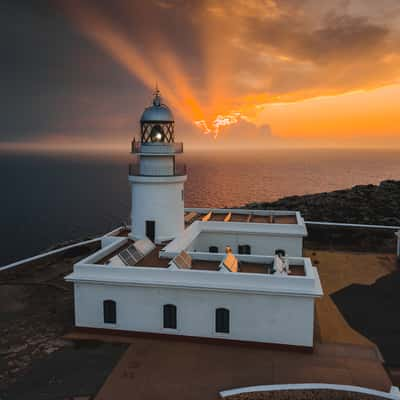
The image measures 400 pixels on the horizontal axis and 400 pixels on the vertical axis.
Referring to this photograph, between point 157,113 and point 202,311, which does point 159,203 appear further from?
point 202,311

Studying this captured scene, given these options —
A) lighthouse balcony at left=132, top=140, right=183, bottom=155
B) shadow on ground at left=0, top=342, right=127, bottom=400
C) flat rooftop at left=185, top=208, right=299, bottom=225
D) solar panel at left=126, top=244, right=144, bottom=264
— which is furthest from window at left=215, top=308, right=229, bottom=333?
flat rooftop at left=185, top=208, right=299, bottom=225

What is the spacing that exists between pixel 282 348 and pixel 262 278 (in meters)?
2.39

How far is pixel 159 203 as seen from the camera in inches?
771

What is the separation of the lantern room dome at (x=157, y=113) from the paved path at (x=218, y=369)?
10.1m

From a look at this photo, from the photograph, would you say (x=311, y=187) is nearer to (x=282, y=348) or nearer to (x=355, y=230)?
(x=355, y=230)

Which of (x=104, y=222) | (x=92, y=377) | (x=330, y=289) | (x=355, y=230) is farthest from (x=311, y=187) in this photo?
(x=92, y=377)

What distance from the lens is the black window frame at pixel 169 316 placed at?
45.5ft

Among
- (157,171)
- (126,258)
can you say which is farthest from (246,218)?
(126,258)

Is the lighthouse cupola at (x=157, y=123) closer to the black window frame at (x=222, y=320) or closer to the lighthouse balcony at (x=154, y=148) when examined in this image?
the lighthouse balcony at (x=154, y=148)

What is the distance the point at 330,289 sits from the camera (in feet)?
60.5

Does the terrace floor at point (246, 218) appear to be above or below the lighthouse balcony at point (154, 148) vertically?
below

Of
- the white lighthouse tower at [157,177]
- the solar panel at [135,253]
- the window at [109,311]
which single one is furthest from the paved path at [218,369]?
the white lighthouse tower at [157,177]

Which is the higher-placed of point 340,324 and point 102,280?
point 102,280

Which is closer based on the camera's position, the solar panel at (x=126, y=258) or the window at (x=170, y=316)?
the window at (x=170, y=316)
